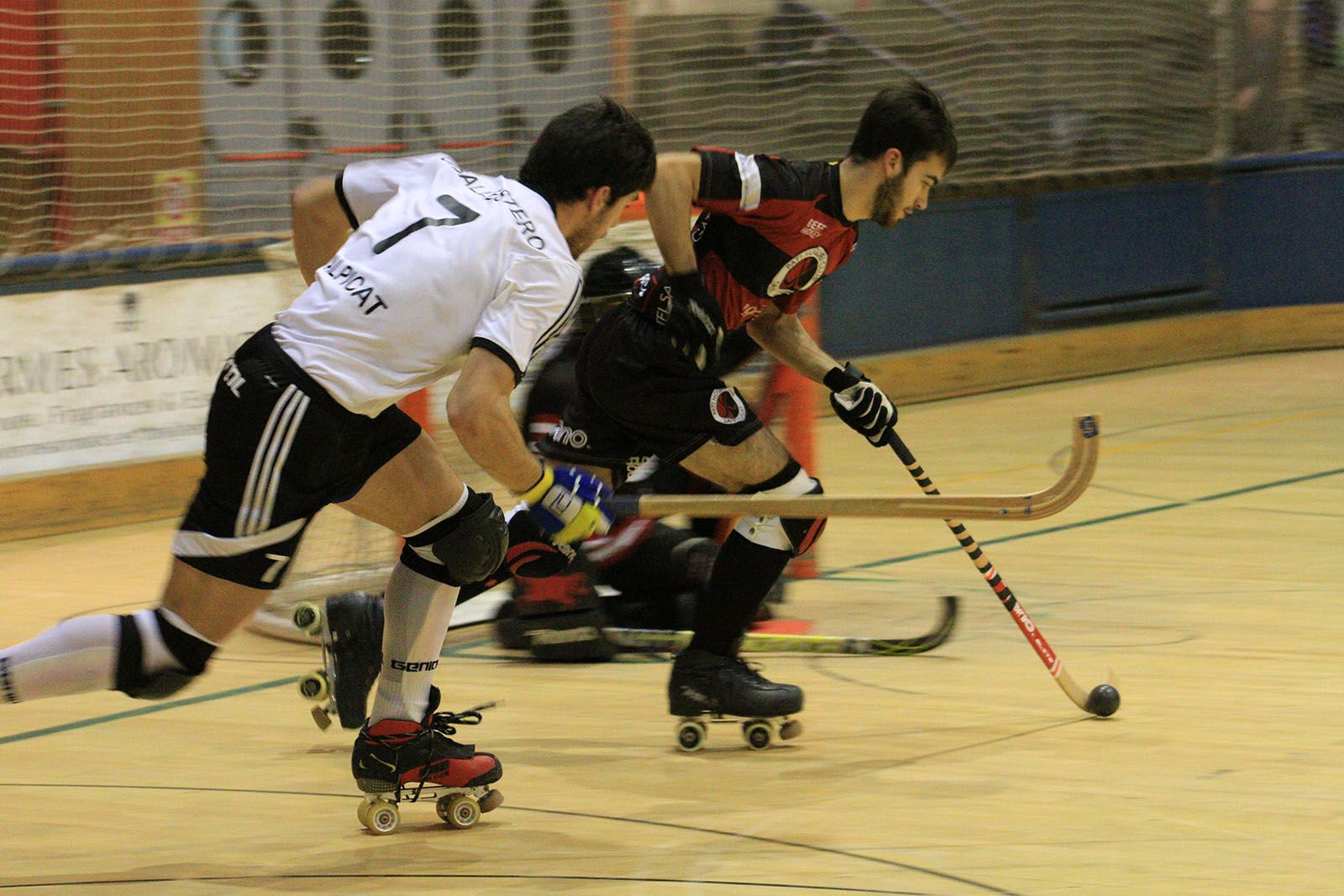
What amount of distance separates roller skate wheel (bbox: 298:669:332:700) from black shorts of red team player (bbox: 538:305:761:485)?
0.90 metres

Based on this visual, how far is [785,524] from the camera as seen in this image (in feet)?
12.7

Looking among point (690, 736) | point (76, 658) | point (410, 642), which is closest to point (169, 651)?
point (76, 658)

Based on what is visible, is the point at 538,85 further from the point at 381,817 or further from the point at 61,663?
the point at 61,663

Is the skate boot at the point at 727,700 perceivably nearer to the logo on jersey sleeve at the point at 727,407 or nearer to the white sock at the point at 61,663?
the logo on jersey sleeve at the point at 727,407

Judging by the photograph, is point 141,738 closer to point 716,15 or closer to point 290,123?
point 290,123

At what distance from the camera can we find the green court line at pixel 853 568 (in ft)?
13.7

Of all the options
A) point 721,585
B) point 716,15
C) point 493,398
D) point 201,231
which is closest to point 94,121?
point 201,231

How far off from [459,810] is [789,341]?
1498 millimetres

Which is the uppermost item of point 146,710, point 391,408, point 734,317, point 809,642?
point 391,408

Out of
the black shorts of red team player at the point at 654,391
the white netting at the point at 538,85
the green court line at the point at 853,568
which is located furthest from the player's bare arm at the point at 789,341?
the white netting at the point at 538,85

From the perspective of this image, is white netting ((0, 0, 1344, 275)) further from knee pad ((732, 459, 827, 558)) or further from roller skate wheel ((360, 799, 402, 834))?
roller skate wheel ((360, 799, 402, 834))

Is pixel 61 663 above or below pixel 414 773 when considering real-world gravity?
→ above

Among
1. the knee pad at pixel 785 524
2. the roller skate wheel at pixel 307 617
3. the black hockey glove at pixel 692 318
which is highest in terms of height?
the black hockey glove at pixel 692 318

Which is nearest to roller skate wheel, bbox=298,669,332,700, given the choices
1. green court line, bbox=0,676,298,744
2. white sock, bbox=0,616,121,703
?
green court line, bbox=0,676,298,744
